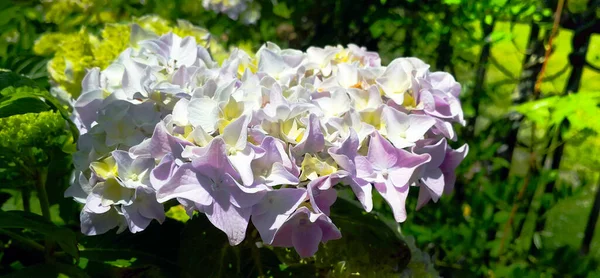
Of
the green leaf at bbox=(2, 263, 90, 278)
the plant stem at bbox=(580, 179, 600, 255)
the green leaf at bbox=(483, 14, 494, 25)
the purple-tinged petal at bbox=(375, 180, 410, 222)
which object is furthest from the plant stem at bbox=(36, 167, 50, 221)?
the plant stem at bbox=(580, 179, 600, 255)

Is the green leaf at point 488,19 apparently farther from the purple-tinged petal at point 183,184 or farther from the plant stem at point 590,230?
the purple-tinged petal at point 183,184

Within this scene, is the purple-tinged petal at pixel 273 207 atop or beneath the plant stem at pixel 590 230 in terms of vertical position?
atop

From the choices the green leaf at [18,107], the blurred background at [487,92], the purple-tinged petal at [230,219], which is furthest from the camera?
the blurred background at [487,92]

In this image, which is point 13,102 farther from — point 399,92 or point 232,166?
point 399,92

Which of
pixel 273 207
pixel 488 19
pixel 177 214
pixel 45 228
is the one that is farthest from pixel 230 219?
pixel 488 19

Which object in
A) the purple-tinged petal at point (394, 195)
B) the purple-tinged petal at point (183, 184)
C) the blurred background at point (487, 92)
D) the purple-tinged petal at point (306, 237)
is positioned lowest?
the blurred background at point (487, 92)

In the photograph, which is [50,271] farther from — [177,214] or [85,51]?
[85,51]

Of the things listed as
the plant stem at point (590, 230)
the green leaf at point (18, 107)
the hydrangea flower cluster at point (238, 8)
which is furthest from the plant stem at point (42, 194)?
the plant stem at point (590, 230)

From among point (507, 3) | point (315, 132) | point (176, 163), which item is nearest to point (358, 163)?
point (315, 132)
